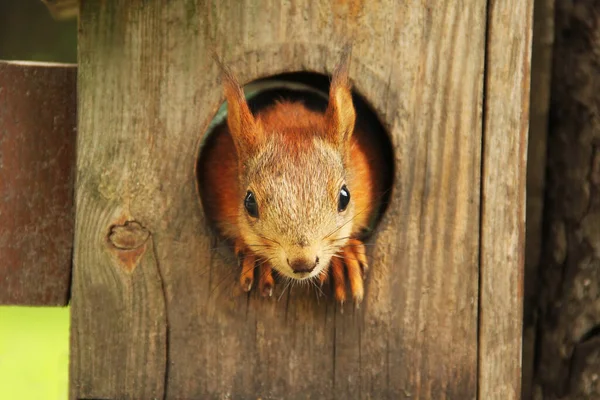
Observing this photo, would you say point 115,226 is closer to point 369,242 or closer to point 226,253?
point 226,253

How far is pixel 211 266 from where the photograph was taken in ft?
9.75

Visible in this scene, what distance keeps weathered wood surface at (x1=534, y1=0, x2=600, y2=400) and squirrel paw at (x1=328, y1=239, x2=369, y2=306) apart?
82cm

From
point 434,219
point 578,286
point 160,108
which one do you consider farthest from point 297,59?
point 578,286

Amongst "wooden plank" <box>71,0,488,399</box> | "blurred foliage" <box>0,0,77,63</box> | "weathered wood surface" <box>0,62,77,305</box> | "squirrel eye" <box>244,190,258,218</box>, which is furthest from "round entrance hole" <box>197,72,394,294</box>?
"blurred foliage" <box>0,0,77,63</box>

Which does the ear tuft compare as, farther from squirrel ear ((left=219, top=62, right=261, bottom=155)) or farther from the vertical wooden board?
the vertical wooden board

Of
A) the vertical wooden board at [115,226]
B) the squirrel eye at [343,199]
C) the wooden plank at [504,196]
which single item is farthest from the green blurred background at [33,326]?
the wooden plank at [504,196]

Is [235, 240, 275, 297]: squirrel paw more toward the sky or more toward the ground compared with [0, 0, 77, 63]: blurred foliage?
more toward the ground

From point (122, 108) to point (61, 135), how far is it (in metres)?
0.33

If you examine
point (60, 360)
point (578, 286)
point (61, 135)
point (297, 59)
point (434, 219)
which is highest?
point (297, 59)

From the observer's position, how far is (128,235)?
2.95 meters

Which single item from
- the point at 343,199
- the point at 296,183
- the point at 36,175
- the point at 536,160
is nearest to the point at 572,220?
the point at 536,160

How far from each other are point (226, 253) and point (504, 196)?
2.84ft

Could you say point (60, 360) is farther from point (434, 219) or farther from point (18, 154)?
point (434, 219)

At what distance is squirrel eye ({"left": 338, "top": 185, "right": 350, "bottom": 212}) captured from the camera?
287cm
